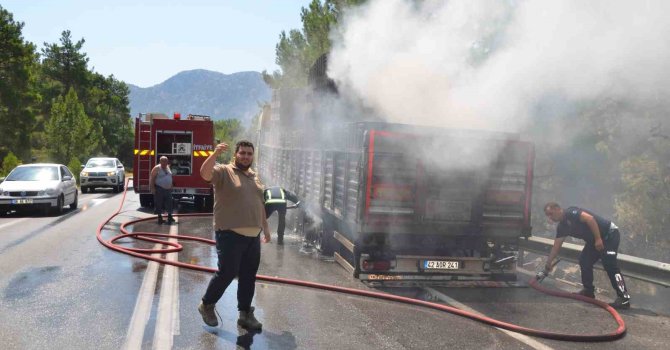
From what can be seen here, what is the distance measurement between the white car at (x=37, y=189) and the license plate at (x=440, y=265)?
38.6ft

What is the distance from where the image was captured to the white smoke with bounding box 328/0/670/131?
8.10 meters

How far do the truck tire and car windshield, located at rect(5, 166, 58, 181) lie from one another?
8.67 ft

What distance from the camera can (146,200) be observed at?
18062mm

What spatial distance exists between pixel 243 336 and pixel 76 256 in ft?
16.7

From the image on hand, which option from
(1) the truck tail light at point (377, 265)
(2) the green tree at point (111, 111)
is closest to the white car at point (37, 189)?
(1) the truck tail light at point (377, 265)

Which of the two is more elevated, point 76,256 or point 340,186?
point 340,186

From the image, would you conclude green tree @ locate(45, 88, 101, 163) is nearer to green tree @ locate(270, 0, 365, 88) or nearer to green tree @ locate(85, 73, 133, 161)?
green tree @ locate(270, 0, 365, 88)

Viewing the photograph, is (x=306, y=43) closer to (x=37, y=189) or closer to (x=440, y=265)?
(x=37, y=189)

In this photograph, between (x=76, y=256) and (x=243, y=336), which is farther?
(x=76, y=256)

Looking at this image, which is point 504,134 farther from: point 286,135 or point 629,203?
point 629,203

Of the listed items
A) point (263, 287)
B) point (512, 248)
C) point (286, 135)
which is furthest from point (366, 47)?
point (263, 287)

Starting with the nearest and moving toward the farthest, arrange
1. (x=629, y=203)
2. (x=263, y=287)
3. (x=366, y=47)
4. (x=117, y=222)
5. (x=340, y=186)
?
(x=263, y=287) → (x=340, y=186) → (x=366, y=47) → (x=117, y=222) → (x=629, y=203)

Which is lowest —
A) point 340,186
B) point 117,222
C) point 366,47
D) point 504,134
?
point 117,222

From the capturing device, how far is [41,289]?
21.7 ft
